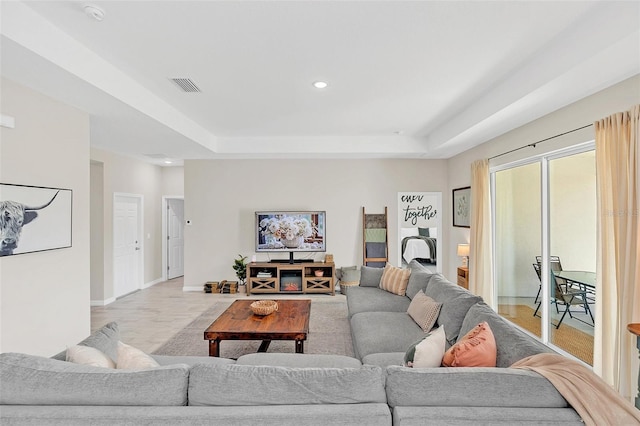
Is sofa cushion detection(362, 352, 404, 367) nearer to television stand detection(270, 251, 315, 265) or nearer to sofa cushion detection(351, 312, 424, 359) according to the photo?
sofa cushion detection(351, 312, 424, 359)

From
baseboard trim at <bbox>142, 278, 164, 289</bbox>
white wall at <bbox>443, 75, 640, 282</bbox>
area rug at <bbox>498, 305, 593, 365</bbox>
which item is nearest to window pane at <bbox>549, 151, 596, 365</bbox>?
area rug at <bbox>498, 305, 593, 365</bbox>

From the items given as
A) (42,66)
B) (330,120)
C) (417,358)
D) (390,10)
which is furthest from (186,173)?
(417,358)

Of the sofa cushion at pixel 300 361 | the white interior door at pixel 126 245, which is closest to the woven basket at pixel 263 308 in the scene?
the sofa cushion at pixel 300 361

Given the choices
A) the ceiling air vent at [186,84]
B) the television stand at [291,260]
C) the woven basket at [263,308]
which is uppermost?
the ceiling air vent at [186,84]

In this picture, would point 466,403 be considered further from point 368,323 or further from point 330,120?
point 330,120

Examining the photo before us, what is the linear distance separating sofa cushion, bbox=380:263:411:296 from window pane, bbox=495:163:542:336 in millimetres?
1451

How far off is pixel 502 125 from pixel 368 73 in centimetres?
192

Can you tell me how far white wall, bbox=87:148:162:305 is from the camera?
5523 mm

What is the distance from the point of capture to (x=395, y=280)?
13.4 feet

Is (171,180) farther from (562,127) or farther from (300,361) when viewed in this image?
(562,127)

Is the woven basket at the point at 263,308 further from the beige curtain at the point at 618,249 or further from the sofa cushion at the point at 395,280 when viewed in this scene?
the beige curtain at the point at 618,249

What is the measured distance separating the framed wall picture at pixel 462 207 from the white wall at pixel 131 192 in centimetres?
591

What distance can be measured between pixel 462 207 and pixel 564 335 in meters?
2.63

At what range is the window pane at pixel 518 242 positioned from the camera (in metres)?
3.95
